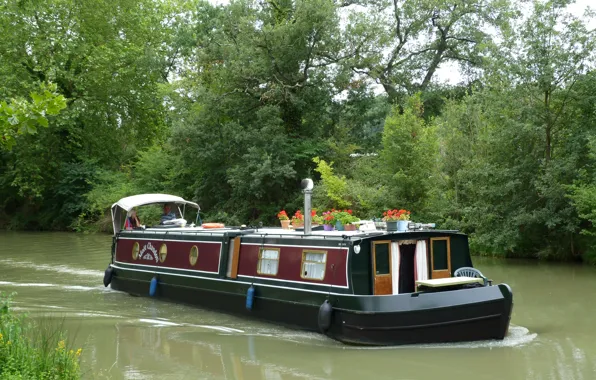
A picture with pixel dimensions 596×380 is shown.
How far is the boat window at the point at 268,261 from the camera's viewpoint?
37.1ft

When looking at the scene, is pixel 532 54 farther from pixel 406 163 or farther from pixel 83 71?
pixel 83 71

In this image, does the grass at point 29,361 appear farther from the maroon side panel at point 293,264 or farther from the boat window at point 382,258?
the boat window at point 382,258

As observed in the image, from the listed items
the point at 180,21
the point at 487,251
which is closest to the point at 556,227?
the point at 487,251

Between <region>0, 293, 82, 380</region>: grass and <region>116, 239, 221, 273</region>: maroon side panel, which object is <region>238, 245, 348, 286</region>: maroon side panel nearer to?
<region>116, 239, 221, 273</region>: maroon side panel

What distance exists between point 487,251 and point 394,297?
39.1 feet

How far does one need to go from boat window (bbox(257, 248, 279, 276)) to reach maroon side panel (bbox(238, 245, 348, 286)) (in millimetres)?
72

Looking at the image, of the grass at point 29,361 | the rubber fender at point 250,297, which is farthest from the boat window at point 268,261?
the grass at point 29,361

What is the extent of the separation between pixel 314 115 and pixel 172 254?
1476 cm

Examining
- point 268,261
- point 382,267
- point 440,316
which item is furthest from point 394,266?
point 268,261

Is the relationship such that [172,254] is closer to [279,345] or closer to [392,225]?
[279,345]

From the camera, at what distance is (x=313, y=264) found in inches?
417

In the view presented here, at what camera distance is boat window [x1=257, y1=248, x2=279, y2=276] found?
37.1 feet

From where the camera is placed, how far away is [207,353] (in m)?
9.73

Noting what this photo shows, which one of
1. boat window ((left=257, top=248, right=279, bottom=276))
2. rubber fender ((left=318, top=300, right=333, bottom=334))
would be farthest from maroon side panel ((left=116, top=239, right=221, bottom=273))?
rubber fender ((left=318, top=300, right=333, bottom=334))
